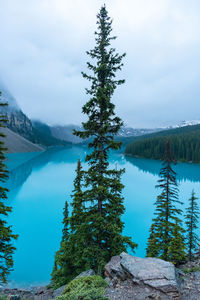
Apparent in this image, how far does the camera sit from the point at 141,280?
6.39 metres

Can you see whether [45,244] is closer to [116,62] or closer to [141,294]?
[141,294]

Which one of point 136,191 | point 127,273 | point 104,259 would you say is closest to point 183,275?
point 127,273

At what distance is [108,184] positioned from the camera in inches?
406

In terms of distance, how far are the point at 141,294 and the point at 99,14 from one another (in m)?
13.3

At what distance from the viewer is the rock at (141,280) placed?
5840 millimetres

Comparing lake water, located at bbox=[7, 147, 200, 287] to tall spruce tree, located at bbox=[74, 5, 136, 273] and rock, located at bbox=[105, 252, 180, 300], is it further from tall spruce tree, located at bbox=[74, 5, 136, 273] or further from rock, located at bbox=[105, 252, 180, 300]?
rock, located at bbox=[105, 252, 180, 300]

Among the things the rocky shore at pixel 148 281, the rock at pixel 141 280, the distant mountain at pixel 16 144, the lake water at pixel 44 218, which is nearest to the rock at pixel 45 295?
the rocky shore at pixel 148 281

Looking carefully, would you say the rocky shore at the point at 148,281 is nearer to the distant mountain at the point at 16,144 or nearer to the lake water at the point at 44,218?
the lake water at the point at 44,218

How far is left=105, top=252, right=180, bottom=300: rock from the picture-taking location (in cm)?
584

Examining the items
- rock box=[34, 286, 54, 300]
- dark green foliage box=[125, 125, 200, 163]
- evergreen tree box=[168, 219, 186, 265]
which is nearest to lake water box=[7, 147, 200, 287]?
rock box=[34, 286, 54, 300]

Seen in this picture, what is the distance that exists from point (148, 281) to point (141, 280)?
272 millimetres

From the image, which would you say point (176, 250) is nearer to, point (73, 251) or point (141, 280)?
point (73, 251)

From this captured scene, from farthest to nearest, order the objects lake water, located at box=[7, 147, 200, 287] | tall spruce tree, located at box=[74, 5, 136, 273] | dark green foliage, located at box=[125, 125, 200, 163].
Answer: dark green foliage, located at box=[125, 125, 200, 163]
lake water, located at box=[7, 147, 200, 287]
tall spruce tree, located at box=[74, 5, 136, 273]

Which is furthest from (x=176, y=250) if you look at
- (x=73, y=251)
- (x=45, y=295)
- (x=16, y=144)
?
(x=16, y=144)
